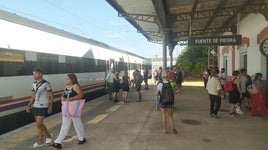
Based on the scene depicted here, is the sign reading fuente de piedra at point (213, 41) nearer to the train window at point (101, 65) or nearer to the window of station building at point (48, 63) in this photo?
the window of station building at point (48, 63)

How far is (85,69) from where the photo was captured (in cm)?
1833

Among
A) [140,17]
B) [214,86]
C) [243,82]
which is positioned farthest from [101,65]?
[214,86]

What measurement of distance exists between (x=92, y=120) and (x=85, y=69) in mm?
7944

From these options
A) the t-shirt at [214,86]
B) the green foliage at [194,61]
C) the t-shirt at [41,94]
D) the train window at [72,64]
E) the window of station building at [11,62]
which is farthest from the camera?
the green foliage at [194,61]

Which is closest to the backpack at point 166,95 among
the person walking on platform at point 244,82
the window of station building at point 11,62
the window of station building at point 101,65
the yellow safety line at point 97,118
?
the yellow safety line at point 97,118

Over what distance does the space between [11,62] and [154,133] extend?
4.63 meters

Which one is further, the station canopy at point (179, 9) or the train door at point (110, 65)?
the train door at point (110, 65)

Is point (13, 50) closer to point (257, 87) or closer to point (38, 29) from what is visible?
point (38, 29)

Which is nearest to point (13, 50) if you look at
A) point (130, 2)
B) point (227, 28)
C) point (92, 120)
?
point (92, 120)

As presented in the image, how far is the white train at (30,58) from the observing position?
31.9ft

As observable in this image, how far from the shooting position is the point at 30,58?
11.4m

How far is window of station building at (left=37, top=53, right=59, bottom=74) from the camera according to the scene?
12.2 m

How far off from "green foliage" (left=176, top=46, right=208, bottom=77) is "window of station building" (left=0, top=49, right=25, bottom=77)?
1440 inches

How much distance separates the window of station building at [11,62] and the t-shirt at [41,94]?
2704 millimetres
